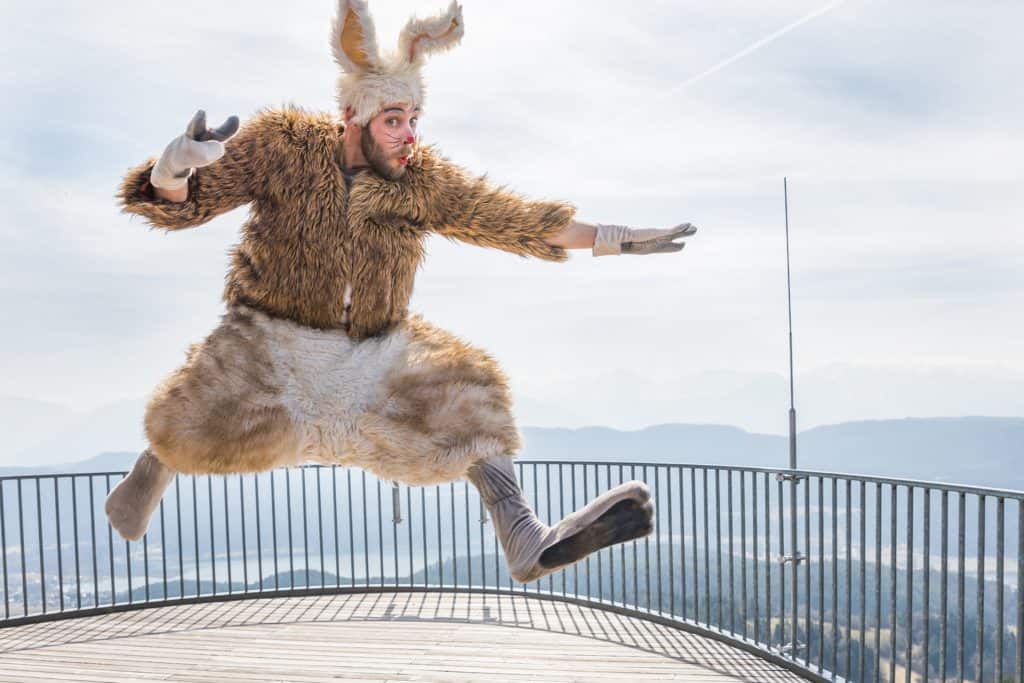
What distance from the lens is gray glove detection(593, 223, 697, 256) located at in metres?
2.59

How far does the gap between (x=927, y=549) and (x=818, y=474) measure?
0.99m

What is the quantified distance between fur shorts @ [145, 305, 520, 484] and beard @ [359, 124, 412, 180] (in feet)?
1.61

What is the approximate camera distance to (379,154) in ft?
8.00

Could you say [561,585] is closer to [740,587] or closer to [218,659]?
[740,587]

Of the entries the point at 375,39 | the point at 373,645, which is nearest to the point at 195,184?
the point at 375,39

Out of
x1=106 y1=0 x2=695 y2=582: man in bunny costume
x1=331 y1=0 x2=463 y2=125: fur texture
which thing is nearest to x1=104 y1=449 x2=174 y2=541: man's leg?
x1=106 y1=0 x2=695 y2=582: man in bunny costume

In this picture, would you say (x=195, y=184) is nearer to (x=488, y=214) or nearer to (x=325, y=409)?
(x=325, y=409)

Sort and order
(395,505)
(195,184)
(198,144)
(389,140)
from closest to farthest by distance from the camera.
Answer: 1. (198,144)
2. (195,184)
3. (389,140)
4. (395,505)

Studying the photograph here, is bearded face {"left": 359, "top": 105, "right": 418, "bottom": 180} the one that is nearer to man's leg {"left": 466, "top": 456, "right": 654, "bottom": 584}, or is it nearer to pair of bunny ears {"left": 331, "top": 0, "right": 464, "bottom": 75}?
pair of bunny ears {"left": 331, "top": 0, "right": 464, "bottom": 75}

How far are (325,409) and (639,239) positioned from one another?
3.35 feet

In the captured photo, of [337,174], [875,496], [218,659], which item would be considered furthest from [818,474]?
[218,659]

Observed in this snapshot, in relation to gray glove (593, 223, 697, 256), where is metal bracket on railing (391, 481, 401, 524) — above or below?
below

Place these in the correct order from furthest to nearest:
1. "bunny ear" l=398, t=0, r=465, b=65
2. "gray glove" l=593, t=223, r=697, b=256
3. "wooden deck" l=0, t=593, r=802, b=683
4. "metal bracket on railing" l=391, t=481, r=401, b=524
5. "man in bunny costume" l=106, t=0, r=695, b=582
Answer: "metal bracket on railing" l=391, t=481, r=401, b=524 → "wooden deck" l=0, t=593, r=802, b=683 → "gray glove" l=593, t=223, r=697, b=256 → "bunny ear" l=398, t=0, r=465, b=65 → "man in bunny costume" l=106, t=0, r=695, b=582

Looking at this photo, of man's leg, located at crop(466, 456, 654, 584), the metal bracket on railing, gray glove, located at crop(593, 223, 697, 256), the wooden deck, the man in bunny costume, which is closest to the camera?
man's leg, located at crop(466, 456, 654, 584)
